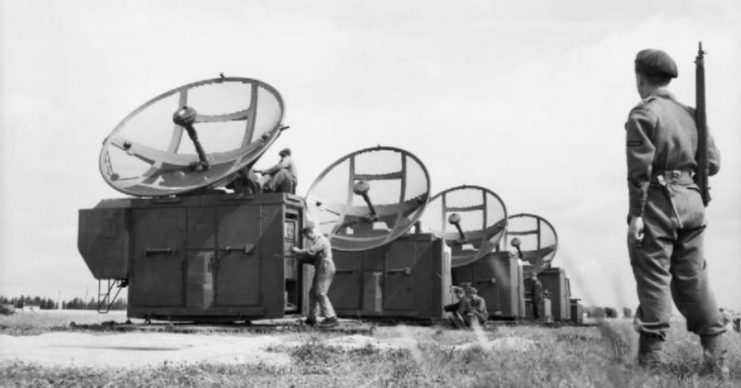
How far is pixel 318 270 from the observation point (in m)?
13.6

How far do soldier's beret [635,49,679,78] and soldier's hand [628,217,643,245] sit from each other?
1.08 meters

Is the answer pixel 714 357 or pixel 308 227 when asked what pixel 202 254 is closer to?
pixel 308 227

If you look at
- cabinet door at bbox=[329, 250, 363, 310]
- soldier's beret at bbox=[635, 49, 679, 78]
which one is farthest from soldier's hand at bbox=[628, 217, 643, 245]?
cabinet door at bbox=[329, 250, 363, 310]

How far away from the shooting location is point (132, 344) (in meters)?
8.80

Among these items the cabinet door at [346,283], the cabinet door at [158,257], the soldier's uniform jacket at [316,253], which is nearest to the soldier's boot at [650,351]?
the soldier's uniform jacket at [316,253]

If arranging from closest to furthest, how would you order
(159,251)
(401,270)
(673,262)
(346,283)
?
(673,262) < (159,251) < (401,270) < (346,283)

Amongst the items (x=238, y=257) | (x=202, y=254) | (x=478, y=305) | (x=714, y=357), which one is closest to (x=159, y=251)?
(x=202, y=254)

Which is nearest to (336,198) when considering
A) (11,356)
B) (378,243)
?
(378,243)

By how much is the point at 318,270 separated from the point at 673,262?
27.9ft

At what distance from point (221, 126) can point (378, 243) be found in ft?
15.5

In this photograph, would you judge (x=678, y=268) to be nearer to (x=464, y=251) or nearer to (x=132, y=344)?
(x=132, y=344)

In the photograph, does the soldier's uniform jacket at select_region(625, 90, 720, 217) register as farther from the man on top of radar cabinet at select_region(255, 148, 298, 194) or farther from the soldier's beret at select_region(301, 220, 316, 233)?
the man on top of radar cabinet at select_region(255, 148, 298, 194)

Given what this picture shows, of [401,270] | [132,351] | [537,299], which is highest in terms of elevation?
[401,270]

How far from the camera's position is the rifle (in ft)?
18.6
